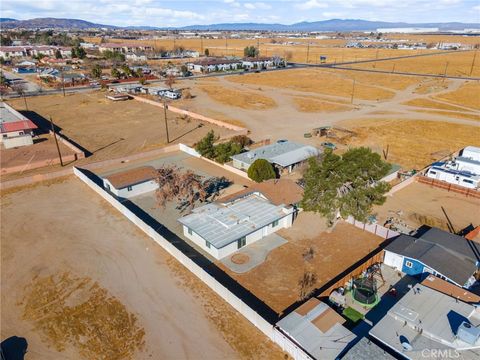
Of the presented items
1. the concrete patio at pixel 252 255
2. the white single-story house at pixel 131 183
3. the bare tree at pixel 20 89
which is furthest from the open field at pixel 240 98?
the concrete patio at pixel 252 255

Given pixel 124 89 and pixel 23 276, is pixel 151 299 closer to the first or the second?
pixel 23 276

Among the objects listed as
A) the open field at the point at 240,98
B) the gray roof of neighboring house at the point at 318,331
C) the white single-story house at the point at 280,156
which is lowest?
the gray roof of neighboring house at the point at 318,331

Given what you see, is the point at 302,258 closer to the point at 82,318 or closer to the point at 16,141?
the point at 82,318

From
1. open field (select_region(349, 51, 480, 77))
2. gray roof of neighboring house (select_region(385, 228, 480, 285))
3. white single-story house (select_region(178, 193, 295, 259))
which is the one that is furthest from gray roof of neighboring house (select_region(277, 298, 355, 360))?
open field (select_region(349, 51, 480, 77))

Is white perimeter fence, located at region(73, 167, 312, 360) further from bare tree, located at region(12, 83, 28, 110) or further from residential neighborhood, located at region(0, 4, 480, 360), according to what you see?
bare tree, located at region(12, 83, 28, 110)

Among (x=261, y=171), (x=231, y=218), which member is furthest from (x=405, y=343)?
(x=261, y=171)

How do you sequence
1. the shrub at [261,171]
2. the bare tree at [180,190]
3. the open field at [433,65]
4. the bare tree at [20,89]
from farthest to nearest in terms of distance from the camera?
the open field at [433,65] < the bare tree at [20,89] < the shrub at [261,171] < the bare tree at [180,190]

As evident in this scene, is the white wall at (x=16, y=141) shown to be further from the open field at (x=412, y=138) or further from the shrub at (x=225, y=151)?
the open field at (x=412, y=138)
